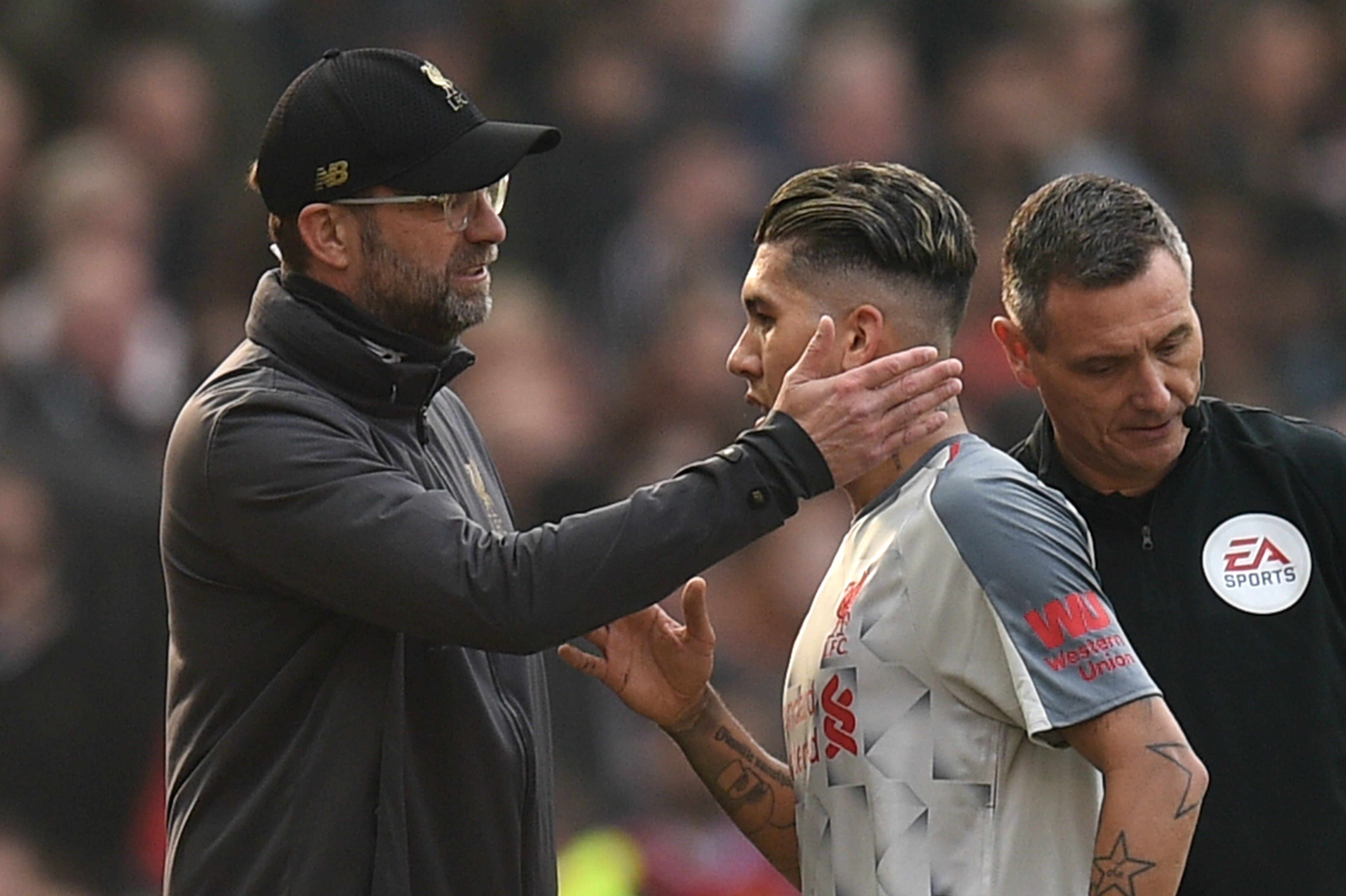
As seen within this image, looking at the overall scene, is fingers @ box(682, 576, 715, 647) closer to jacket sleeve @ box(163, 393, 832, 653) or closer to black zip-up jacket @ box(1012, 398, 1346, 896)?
jacket sleeve @ box(163, 393, 832, 653)

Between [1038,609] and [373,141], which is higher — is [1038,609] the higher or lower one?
the lower one

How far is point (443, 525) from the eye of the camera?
2904 mm

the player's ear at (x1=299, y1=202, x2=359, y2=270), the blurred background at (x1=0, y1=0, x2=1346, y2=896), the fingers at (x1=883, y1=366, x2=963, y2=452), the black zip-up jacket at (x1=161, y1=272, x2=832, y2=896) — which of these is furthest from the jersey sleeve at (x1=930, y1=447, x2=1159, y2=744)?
the blurred background at (x1=0, y1=0, x2=1346, y2=896)

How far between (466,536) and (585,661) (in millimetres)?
484

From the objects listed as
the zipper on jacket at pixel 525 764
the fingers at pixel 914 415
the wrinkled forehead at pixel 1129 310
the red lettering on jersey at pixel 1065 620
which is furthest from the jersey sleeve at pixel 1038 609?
the zipper on jacket at pixel 525 764

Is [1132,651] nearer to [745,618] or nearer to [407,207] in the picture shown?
[407,207]

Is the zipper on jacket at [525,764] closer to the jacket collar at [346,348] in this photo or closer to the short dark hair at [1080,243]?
the jacket collar at [346,348]

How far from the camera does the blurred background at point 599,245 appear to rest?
6059 mm

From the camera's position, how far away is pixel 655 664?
3354 millimetres

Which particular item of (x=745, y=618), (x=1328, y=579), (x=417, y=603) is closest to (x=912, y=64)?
(x=745, y=618)

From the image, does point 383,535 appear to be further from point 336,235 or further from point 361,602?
point 336,235

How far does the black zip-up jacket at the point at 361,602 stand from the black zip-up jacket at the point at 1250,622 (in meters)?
0.68

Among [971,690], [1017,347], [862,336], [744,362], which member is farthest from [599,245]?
[971,690]

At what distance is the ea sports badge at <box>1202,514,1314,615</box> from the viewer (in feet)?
10.6
